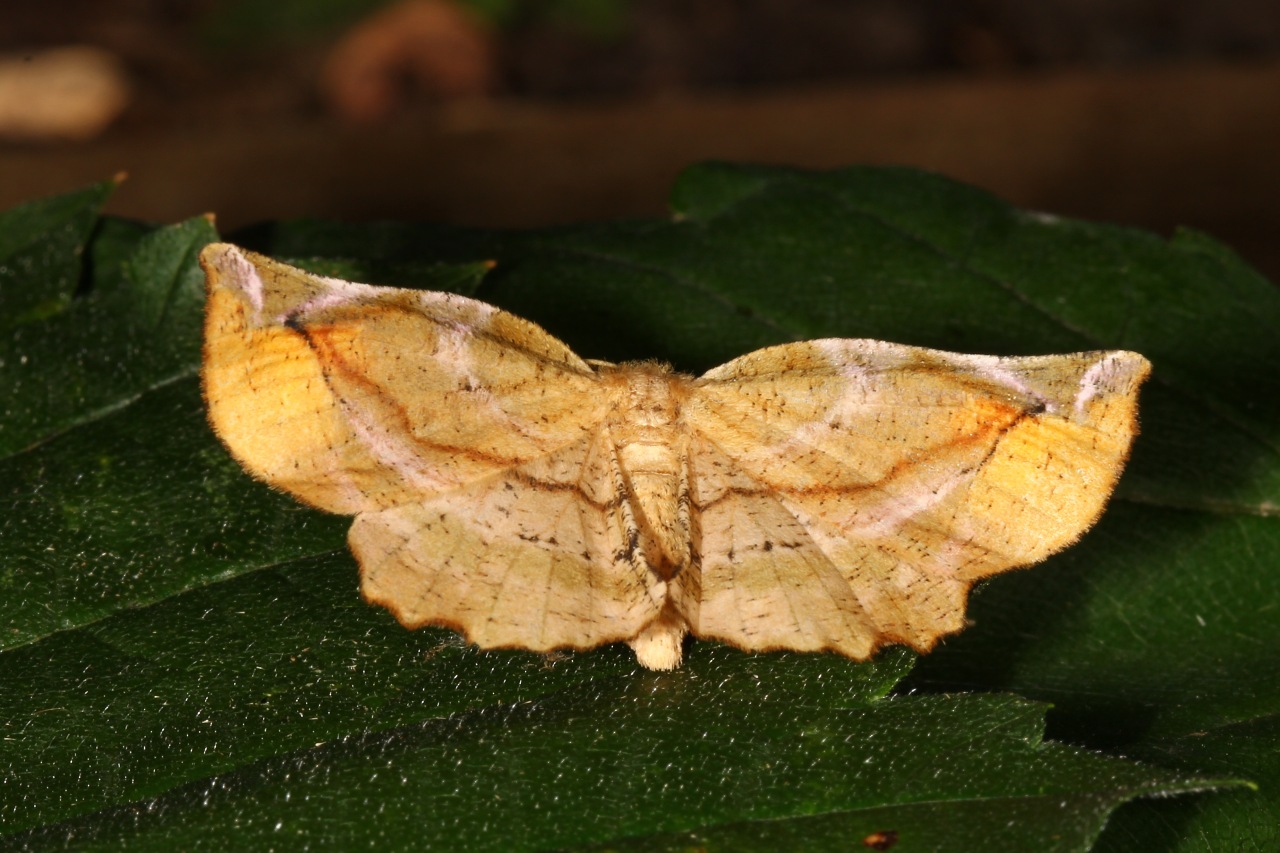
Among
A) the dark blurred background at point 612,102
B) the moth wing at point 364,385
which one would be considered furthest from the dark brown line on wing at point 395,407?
the dark blurred background at point 612,102

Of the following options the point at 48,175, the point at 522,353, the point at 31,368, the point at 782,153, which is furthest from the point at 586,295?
the point at 48,175

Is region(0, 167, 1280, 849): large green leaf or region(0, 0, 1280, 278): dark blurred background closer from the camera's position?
region(0, 167, 1280, 849): large green leaf

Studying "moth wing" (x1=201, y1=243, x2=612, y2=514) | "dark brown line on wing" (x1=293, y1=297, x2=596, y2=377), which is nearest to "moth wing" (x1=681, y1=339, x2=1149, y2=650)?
"dark brown line on wing" (x1=293, y1=297, x2=596, y2=377)

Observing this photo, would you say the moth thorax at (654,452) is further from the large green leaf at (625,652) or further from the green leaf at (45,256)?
the green leaf at (45,256)

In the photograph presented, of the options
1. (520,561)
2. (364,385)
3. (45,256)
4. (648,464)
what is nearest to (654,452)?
(648,464)

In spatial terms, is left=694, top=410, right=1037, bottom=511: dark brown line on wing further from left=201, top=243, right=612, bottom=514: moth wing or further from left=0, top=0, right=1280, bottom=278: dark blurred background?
left=0, top=0, right=1280, bottom=278: dark blurred background

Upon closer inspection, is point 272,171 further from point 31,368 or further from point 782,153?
point 31,368

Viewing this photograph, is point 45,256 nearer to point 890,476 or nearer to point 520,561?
point 520,561
